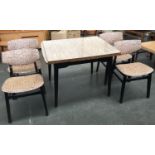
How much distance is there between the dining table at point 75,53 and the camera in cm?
236

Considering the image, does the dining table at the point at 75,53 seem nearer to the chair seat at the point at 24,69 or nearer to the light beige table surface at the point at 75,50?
the light beige table surface at the point at 75,50

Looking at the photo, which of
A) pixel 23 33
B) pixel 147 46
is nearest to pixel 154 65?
pixel 147 46

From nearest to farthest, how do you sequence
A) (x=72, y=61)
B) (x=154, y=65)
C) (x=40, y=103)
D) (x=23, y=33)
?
(x=72, y=61) < (x=40, y=103) < (x=154, y=65) < (x=23, y=33)

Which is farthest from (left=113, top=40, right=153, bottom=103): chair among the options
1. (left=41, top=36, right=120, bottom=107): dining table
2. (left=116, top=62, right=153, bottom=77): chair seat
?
(left=41, top=36, right=120, bottom=107): dining table

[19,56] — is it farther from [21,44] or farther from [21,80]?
[21,44]

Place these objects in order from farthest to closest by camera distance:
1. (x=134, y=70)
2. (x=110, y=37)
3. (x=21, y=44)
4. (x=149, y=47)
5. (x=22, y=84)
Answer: (x=149, y=47) < (x=110, y=37) < (x=21, y=44) < (x=134, y=70) < (x=22, y=84)

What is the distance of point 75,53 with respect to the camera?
8.13 feet

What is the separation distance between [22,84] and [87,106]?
868 mm

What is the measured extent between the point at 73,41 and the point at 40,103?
0.98m

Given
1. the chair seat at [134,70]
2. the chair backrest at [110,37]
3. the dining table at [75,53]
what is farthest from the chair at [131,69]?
the chair backrest at [110,37]

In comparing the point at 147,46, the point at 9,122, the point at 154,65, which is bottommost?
the point at 9,122

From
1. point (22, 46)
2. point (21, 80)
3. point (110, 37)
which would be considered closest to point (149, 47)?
point (110, 37)

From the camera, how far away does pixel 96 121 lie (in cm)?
240

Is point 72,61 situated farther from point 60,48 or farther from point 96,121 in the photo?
point 96,121
